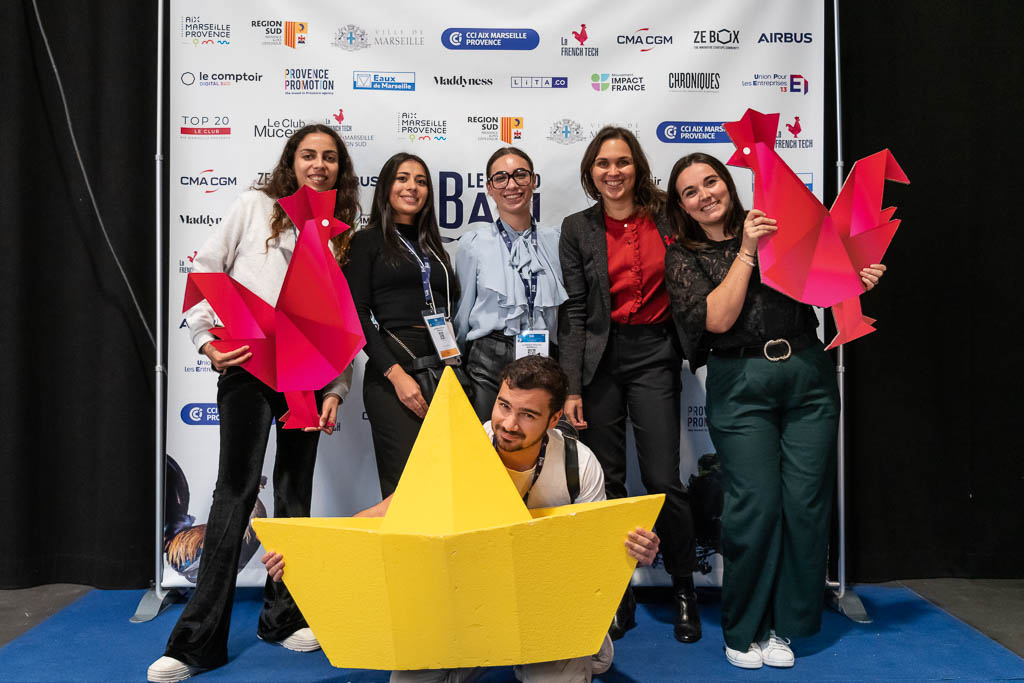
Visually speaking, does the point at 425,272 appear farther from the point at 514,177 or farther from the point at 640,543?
the point at 640,543

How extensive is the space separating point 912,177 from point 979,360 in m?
0.84

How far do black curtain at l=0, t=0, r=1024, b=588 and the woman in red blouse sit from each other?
1.03 meters

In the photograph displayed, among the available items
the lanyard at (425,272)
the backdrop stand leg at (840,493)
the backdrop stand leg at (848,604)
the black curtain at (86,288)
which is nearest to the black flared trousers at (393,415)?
the lanyard at (425,272)

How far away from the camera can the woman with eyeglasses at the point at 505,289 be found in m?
2.46

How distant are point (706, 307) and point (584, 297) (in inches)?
18.4

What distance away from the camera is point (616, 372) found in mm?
2539

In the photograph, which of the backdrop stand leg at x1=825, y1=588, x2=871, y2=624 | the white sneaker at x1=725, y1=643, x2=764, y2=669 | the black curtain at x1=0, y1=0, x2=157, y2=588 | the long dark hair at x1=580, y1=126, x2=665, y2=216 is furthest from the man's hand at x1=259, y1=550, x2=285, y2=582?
the backdrop stand leg at x1=825, y1=588, x2=871, y2=624

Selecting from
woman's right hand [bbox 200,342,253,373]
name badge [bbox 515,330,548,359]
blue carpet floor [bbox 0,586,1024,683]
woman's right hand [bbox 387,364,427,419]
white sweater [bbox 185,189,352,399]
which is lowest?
blue carpet floor [bbox 0,586,1024,683]

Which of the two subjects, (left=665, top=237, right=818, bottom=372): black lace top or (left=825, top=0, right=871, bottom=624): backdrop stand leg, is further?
(left=825, top=0, right=871, bottom=624): backdrop stand leg

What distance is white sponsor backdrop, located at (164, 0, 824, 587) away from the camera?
116 inches

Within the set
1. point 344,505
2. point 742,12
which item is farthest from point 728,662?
point 742,12

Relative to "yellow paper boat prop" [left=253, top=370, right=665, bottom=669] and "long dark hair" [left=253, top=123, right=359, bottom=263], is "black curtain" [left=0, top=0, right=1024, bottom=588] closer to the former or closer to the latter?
"long dark hair" [left=253, top=123, right=359, bottom=263]

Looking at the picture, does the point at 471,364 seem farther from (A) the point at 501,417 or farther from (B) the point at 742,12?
(B) the point at 742,12

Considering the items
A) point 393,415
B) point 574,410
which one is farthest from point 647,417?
point 393,415
